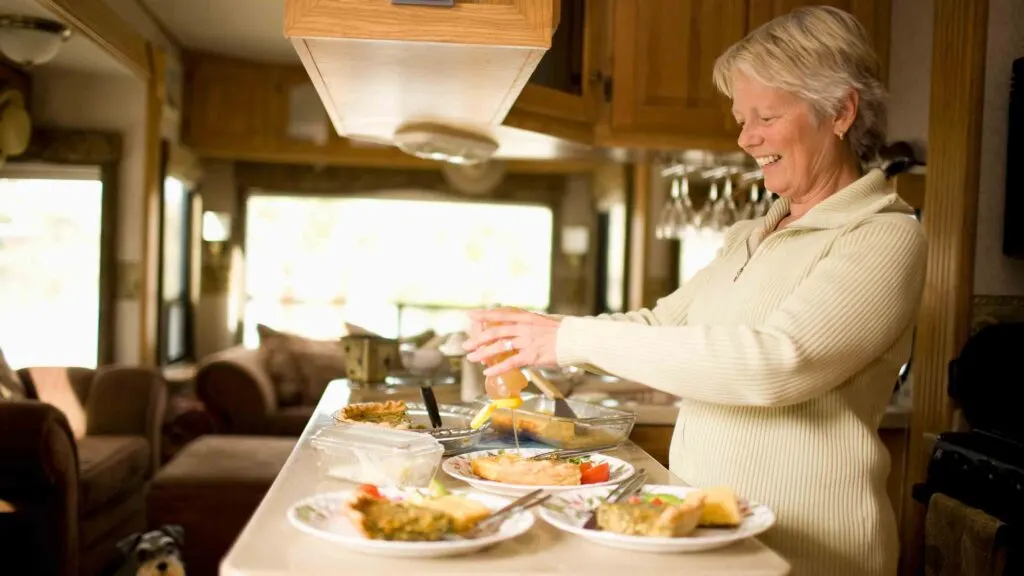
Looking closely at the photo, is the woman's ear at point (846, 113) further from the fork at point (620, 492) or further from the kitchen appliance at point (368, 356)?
the kitchen appliance at point (368, 356)

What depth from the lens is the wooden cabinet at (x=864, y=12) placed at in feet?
11.0

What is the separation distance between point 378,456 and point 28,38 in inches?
150

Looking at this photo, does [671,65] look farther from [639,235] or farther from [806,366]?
[639,235]

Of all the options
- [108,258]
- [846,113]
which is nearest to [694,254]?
[108,258]

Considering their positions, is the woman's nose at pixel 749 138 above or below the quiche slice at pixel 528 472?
above

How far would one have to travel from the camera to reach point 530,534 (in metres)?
1.20

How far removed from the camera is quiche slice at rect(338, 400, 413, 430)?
6.22 feet

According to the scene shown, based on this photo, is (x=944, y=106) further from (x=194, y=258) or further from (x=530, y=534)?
(x=194, y=258)

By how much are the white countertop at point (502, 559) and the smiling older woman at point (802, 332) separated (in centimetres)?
26

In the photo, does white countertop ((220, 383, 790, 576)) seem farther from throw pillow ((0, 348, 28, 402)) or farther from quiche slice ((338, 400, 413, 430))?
throw pillow ((0, 348, 28, 402))

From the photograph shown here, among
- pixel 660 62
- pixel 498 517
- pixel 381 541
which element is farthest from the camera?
pixel 660 62


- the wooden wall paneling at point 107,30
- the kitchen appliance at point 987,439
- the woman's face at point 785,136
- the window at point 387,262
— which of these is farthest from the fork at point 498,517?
the window at point 387,262

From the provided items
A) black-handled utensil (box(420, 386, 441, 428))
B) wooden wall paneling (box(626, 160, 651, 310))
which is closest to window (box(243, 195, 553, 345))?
wooden wall paneling (box(626, 160, 651, 310))

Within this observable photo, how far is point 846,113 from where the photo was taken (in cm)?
160
